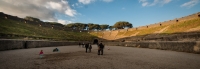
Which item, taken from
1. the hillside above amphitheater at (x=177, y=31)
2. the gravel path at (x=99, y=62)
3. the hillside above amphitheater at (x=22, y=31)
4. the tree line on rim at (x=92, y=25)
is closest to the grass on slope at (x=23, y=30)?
the hillside above amphitheater at (x=22, y=31)

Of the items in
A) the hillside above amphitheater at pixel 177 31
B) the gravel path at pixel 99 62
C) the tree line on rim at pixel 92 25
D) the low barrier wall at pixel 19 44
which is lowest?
the gravel path at pixel 99 62

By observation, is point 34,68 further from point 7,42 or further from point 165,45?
point 165,45

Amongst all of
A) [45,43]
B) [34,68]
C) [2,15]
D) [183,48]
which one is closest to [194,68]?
[34,68]

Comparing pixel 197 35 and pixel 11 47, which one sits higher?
pixel 197 35

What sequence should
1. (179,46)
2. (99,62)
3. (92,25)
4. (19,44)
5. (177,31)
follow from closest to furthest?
(99,62), (179,46), (19,44), (177,31), (92,25)

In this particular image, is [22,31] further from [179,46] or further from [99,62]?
[179,46]

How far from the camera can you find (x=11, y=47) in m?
15.4

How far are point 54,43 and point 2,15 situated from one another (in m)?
27.7

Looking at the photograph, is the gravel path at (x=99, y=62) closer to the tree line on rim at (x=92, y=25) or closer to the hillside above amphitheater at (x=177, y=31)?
the hillside above amphitheater at (x=177, y=31)

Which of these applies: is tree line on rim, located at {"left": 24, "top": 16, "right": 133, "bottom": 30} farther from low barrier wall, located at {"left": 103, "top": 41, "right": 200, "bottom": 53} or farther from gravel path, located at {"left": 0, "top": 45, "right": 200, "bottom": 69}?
gravel path, located at {"left": 0, "top": 45, "right": 200, "bottom": 69}

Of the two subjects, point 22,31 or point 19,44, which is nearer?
point 19,44

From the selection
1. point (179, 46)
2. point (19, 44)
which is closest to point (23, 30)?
point (19, 44)

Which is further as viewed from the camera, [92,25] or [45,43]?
[92,25]

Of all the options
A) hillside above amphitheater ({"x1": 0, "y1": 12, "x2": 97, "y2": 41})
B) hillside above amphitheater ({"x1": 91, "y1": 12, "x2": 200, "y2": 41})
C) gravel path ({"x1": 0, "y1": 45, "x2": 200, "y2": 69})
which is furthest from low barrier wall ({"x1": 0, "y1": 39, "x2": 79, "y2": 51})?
hillside above amphitheater ({"x1": 91, "y1": 12, "x2": 200, "y2": 41})
